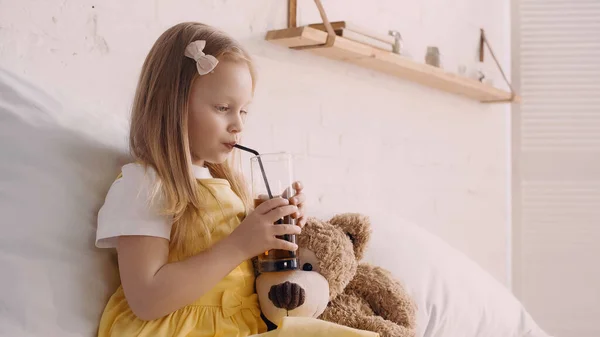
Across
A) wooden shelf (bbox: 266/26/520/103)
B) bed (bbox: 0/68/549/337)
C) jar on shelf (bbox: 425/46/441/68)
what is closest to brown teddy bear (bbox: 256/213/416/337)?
bed (bbox: 0/68/549/337)

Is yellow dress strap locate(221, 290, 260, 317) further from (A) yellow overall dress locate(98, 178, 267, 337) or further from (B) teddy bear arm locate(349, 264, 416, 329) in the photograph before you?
(B) teddy bear arm locate(349, 264, 416, 329)

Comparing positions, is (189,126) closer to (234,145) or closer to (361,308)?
(234,145)

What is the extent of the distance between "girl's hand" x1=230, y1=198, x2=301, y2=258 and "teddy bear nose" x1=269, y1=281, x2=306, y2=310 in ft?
0.18

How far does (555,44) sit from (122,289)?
2199mm

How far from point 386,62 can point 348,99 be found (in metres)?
0.16

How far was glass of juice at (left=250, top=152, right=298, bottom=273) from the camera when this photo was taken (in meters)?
1.15

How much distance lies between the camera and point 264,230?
3.71ft

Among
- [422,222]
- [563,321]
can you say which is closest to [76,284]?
[422,222]

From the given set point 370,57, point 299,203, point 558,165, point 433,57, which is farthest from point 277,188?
point 558,165

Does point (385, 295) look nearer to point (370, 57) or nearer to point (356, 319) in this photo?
point (356, 319)

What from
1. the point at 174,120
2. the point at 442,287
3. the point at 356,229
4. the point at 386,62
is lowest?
the point at 442,287

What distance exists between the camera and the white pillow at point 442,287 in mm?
1474

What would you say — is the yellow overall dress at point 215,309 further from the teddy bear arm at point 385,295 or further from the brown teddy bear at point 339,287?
the teddy bear arm at point 385,295

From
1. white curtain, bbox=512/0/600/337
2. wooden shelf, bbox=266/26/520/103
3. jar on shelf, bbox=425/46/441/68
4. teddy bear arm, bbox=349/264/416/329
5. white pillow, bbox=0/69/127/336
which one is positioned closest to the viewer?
white pillow, bbox=0/69/127/336
